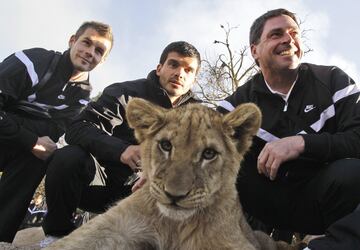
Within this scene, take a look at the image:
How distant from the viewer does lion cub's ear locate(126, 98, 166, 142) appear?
421 centimetres

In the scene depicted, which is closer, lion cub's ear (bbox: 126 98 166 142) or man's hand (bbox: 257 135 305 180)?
lion cub's ear (bbox: 126 98 166 142)

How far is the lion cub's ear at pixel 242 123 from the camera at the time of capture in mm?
4191

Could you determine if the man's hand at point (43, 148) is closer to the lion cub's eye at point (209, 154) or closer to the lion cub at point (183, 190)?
the lion cub at point (183, 190)

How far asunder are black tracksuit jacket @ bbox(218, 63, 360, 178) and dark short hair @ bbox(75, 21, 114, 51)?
241 cm

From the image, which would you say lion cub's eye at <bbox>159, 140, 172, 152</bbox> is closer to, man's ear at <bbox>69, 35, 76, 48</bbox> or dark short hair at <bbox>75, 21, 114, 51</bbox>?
dark short hair at <bbox>75, 21, 114, 51</bbox>

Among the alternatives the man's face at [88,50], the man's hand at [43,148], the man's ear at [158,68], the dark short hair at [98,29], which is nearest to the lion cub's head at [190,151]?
the man's hand at [43,148]

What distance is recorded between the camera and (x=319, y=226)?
17.3 feet

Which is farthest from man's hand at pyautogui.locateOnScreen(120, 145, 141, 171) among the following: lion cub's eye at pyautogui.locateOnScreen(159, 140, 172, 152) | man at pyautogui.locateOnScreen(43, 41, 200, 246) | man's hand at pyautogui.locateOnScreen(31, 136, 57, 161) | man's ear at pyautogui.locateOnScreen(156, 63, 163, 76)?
man's ear at pyautogui.locateOnScreen(156, 63, 163, 76)

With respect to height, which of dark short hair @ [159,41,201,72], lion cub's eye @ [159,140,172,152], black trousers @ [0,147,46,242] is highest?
dark short hair @ [159,41,201,72]

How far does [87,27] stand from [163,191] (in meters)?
4.24

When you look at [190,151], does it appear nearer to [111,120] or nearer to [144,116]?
[144,116]

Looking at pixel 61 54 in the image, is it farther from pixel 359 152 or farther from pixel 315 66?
pixel 359 152

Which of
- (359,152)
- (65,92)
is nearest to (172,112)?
(359,152)

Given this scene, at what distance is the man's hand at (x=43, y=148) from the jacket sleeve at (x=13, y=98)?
0.08m
